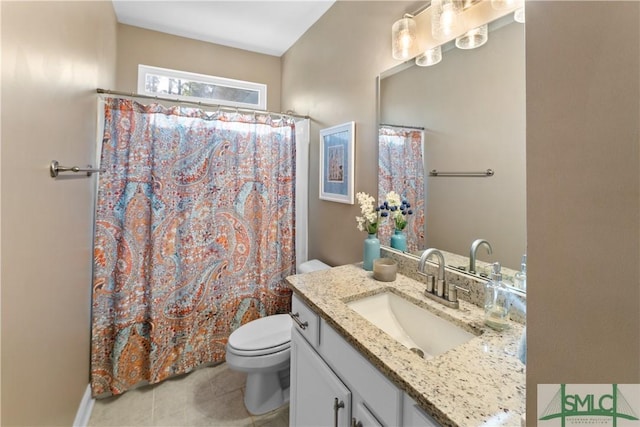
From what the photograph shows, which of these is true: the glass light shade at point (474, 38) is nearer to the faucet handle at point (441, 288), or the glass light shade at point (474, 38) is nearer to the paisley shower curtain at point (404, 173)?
the paisley shower curtain at point (404, 173)

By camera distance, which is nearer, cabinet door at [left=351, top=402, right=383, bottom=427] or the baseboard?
cabinet door at [left=351, top=402, right=383, bottom=427]

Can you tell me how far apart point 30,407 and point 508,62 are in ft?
6.73

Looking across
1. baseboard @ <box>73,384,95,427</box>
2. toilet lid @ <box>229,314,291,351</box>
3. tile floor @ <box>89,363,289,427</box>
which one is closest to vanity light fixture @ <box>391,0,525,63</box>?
toilet lid @ <box>229,314,291,351</box>

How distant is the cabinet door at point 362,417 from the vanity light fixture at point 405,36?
58.8 inches

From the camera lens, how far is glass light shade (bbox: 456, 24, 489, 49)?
109 centimetres

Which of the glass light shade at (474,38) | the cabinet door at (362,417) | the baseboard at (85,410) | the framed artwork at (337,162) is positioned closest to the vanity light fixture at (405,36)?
the glass light shade at (474,38)

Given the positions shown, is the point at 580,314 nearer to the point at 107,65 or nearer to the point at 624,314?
the point at 624,314

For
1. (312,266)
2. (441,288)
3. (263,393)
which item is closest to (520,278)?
(441,288)

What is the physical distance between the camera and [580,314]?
0.36 m

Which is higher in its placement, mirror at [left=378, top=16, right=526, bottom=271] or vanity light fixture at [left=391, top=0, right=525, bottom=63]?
vanity light fixture at [left=391, top=0, right=525, bottom=63]

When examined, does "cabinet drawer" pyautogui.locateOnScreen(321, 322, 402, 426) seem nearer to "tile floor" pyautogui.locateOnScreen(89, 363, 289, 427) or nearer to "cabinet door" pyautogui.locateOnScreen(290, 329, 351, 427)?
"cabinet door" pyautogui.locateOnScreen(290, 329, 351, 427)

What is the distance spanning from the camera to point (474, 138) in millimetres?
1157

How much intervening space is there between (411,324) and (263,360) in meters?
0.91

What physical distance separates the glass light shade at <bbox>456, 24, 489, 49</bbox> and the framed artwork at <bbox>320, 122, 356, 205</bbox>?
73 cm
